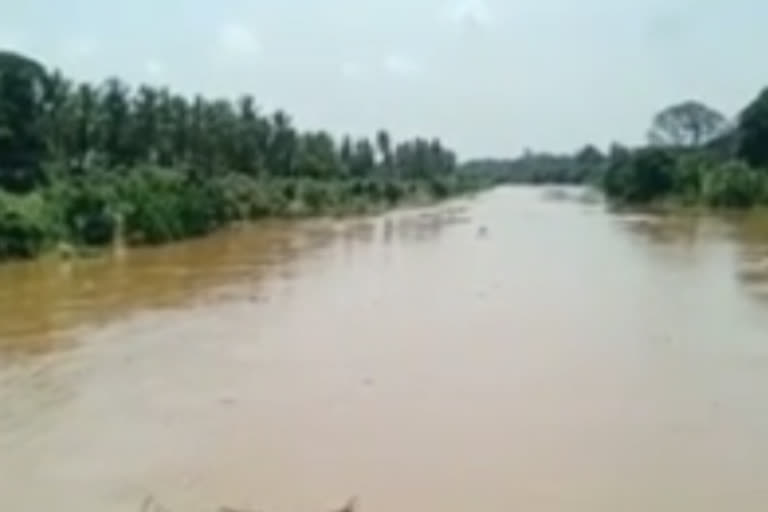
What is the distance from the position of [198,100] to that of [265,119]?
6601 mm

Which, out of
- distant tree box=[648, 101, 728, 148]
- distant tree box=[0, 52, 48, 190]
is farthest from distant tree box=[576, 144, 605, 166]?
distant tree box=[0, 52, 48, 190]

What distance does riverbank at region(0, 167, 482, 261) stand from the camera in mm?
25688

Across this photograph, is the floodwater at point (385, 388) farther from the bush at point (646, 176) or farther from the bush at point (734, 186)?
the bush at point (646, 176)

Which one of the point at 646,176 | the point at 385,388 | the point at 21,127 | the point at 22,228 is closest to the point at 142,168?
the point at 21,127

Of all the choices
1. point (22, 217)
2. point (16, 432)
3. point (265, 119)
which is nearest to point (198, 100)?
point (265, 119)

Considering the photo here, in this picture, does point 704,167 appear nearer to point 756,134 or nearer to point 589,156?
point 756,134

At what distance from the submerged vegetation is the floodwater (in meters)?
3.88

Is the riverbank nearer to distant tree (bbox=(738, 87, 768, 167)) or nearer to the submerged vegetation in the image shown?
the submerged vegetation

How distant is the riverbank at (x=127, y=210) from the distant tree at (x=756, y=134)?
71.5 ft

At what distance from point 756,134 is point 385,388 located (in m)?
45.9

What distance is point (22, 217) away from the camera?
25375 mm

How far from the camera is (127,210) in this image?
95.4 feet

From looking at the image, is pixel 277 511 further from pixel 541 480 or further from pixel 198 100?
pixel 198 100

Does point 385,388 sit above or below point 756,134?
below
